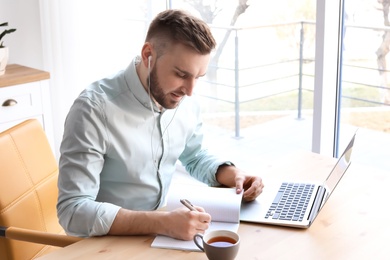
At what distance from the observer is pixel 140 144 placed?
1706 millimetres

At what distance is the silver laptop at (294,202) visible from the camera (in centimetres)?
156

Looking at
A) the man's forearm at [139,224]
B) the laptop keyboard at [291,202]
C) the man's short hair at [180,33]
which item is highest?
the man's short hair at [180,33]

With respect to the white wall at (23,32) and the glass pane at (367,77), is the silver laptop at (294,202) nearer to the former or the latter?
the glass pane at (367,77)

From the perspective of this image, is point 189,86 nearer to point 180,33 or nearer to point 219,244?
point 180,33

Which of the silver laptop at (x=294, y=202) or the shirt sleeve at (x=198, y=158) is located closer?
the silver laptop at (x=294, y=202)

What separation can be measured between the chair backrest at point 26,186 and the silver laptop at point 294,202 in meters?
0.70

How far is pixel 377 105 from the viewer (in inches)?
111

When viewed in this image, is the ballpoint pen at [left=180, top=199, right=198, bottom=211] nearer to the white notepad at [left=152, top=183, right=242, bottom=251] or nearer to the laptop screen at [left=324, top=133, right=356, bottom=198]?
the white notepad at [left=152, top=183, right=242, bottom=251]

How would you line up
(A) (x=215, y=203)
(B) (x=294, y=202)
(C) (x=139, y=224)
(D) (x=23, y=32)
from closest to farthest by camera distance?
(C) (x=139, y=224)
(A) (x=215, y=203)
(B) (x=294, y=202)
(D) (x=23, y=32)

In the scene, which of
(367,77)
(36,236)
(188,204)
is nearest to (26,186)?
(36,236)

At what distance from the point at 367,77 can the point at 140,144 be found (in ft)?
4.87

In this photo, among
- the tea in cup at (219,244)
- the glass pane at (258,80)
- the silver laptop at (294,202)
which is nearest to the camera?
the tea in cup at (219,244)

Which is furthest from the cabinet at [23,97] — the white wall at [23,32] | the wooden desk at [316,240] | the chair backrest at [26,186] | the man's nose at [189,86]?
the wooden desk at [316,240]

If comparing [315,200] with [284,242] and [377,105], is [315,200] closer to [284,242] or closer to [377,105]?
[284,242]
